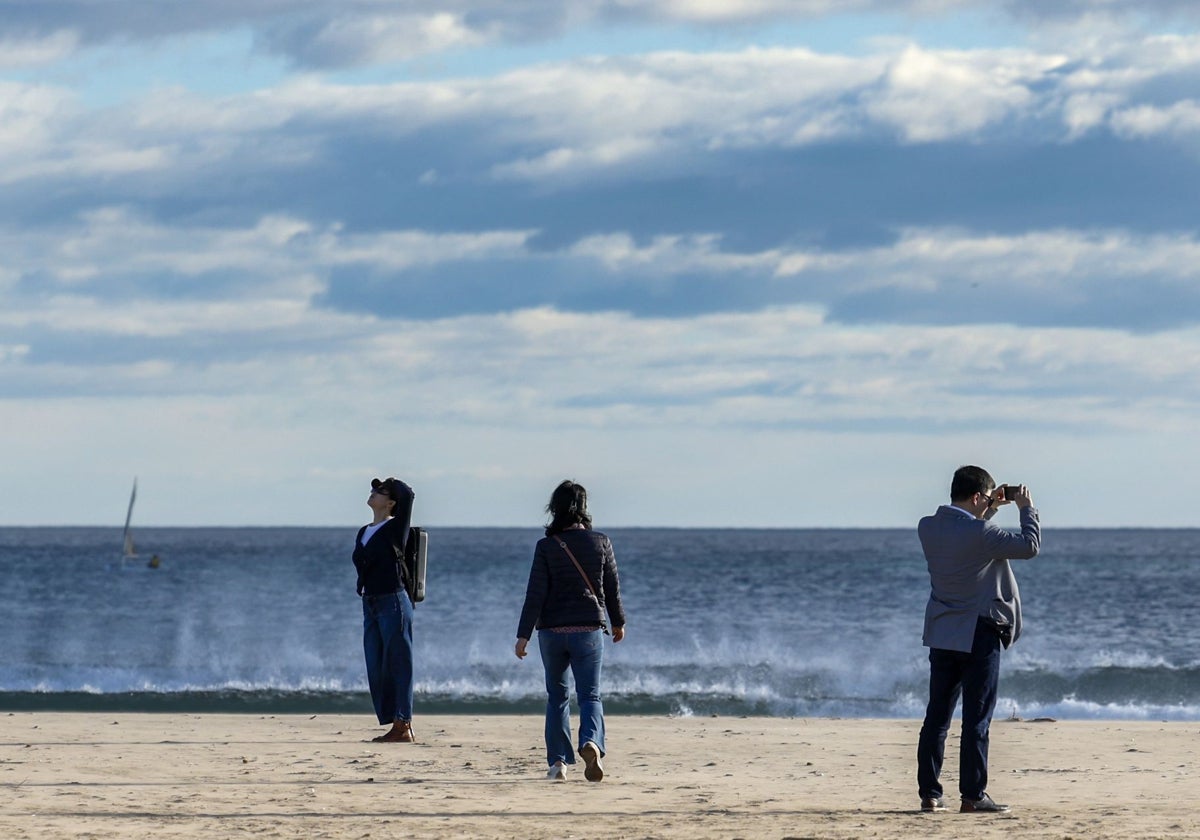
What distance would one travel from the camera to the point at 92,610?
38.6 metres

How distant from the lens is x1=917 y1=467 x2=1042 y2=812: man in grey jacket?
294 inches

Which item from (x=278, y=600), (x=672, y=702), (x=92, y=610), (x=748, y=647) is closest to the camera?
(x=672, y=702)

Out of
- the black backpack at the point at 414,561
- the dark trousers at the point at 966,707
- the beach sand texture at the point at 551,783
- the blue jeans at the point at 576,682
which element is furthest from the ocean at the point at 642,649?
the dark trousers at the point at 966,707

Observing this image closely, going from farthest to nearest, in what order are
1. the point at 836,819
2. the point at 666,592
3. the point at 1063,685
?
the point at 666,592
the point at 1063,685
the point at 836,819

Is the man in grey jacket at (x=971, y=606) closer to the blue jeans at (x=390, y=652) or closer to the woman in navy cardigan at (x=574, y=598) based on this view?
the woman in navy cardigan at (x=574, y=598)

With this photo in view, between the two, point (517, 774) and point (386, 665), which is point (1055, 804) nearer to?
point (517, 774)

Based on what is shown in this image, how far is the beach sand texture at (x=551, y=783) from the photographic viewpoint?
729 cm

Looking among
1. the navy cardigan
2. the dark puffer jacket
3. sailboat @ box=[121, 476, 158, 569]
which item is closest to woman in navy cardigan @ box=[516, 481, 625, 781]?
the dark puffer jacket

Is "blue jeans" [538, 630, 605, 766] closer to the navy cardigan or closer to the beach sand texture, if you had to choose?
the beach sand texture

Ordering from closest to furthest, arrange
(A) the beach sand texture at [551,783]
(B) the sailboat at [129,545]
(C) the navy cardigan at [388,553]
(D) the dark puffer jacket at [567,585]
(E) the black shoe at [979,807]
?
(A) the beach sand texture at [551,783] < (E) the black shoe at [979,807] < (D) the dark puffer jacket at [567,585] < (C) the navy cardigan at [388,553] < (B) the sailboat at [129,545]

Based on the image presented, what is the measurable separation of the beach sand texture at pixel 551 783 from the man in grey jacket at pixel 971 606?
415 mm

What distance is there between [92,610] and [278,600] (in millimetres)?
5335

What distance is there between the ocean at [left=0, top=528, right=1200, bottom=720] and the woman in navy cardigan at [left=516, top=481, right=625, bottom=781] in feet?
24.0

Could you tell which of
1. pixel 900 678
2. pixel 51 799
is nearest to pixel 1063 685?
pixel 900 678
